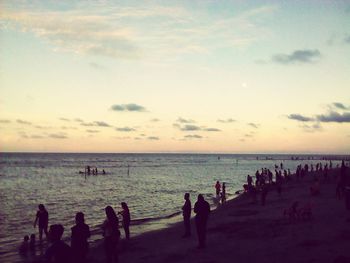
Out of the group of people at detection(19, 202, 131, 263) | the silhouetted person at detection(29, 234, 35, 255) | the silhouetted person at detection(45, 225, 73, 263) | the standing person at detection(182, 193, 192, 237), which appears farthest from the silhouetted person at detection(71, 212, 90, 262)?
the silhouetted person at detection(29, 234, 35, 255)

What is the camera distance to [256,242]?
1460cm

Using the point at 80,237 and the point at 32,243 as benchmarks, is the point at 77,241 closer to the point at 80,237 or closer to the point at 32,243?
the point at 80,237

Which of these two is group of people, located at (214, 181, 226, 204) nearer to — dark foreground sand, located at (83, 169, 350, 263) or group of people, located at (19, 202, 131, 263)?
dark foreground sand, located at (83, 169, 350, 263)

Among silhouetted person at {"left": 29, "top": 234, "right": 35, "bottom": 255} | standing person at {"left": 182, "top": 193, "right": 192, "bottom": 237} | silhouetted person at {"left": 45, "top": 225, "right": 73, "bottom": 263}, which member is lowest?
silhouetted person at {"left": 29, "top": 234, "right": 35, "bottom": 255}

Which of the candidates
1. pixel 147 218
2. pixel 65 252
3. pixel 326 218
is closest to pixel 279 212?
pixel 326 218

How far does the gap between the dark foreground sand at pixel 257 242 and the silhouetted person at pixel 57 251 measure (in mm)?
6484

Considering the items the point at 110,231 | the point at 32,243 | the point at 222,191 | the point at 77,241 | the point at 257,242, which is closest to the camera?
the point at 77,241

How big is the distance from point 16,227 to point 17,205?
10879mm

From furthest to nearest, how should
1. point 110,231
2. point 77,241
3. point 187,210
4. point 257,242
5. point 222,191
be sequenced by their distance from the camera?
point 222,191 < point 187,210 < point 257,242 < point 110,231 < point 77,241

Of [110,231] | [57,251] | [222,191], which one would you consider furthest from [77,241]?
[222,191]

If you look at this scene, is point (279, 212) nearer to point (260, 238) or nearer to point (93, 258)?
point (260, 238)

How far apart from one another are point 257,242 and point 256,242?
1.6 inches

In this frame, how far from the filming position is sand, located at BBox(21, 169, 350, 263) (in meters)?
12.4

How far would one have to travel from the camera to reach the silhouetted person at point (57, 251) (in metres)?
6.98
